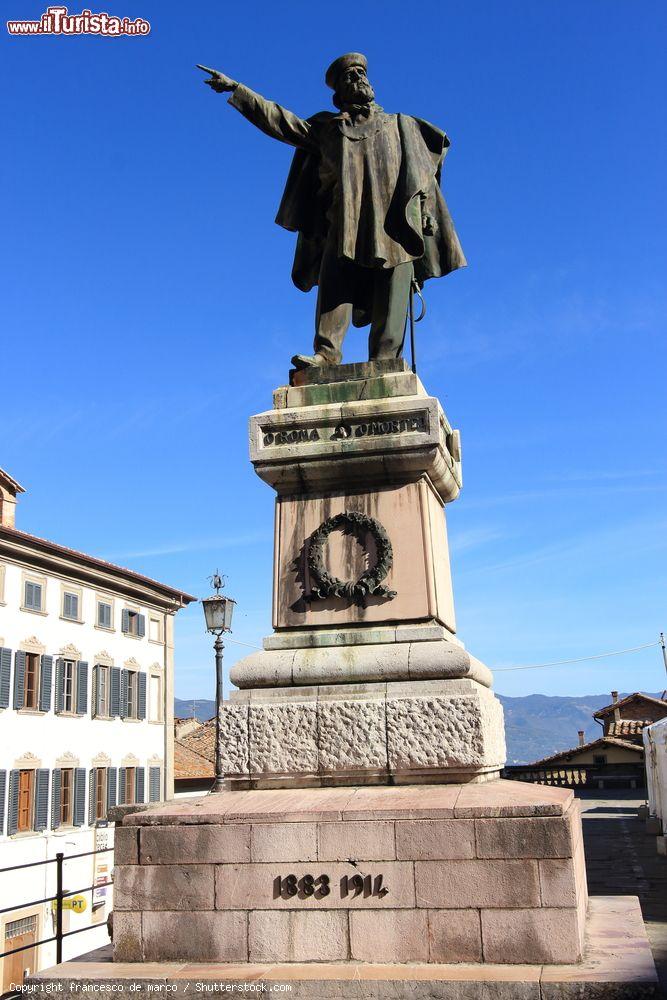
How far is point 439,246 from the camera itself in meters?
7.19

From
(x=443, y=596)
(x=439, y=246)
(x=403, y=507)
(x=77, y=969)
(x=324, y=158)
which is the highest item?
(x=324, y=158)

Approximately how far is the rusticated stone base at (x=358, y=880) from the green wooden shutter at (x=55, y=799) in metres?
27.1

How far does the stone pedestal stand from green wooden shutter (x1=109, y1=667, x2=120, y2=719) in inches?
1198

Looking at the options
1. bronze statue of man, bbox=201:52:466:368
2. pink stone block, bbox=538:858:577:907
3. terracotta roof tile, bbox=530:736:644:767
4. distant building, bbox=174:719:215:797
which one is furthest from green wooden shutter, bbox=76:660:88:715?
pink stone block, bbox=538:858:577:907

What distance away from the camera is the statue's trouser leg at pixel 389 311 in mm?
6562

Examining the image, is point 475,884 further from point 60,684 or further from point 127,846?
point 60,684

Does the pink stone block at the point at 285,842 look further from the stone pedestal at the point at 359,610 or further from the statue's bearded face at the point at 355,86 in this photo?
the statue's bearded face at the point at 355,86

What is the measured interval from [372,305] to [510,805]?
3.67 meters

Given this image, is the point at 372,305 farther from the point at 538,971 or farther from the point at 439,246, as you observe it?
the point at 538,971

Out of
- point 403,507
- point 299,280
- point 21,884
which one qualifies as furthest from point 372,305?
point 21,884

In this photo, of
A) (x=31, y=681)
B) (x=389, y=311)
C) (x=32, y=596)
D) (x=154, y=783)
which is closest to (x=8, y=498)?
(x=32, y=596)

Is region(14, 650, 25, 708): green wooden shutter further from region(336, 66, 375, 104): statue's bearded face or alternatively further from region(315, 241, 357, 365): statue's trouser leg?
region(336, 66, 375, 104): statue's bearded face

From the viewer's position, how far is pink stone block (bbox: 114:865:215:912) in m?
4.88

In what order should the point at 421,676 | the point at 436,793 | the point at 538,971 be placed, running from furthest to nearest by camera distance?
the point at 421,676 → the point at 436,793 → the point at 538,971
